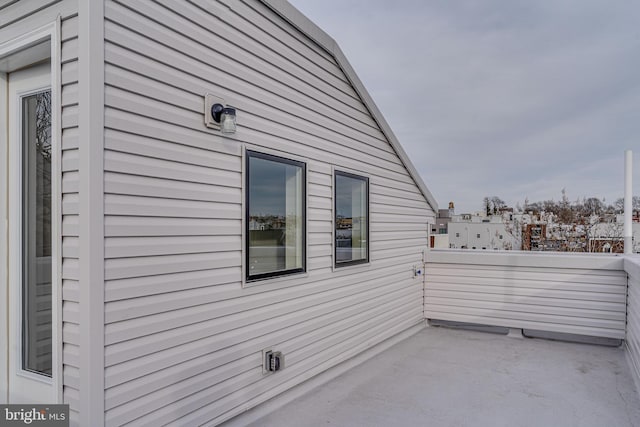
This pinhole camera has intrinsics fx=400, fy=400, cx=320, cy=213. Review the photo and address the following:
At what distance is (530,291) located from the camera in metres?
5.36

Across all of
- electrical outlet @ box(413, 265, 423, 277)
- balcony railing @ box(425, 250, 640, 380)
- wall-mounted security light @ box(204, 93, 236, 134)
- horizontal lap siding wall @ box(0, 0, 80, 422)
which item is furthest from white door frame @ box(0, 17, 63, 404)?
balcony railing @ box(425, 250, 640, 380)

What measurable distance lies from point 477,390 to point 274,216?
7.77ft

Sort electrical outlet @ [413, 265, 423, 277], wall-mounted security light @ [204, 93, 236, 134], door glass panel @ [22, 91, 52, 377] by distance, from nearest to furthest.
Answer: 1. door glass panel @ [22, 91, 52, 377]
2. wall-mounted security light @ [204, 93, 236, 134]
3. electrical outlet @ [413, 265, 423, 277]

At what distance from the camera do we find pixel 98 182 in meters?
1.88

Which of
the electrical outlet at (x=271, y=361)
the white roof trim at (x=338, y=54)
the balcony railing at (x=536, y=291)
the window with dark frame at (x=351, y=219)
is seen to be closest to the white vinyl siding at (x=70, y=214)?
the electrical outlet at (x=271, y=361)

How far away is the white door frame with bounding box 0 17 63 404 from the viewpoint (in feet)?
6.39

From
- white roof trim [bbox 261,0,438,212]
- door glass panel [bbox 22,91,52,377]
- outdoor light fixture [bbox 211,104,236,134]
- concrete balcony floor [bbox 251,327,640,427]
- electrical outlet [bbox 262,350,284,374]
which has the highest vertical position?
white roof trim [bbox 261,0,438,212]

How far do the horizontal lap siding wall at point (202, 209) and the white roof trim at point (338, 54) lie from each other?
88 mm

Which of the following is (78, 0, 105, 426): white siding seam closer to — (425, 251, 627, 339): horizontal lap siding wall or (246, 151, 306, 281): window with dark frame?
(246, 151, 306, 281): window with dark frame

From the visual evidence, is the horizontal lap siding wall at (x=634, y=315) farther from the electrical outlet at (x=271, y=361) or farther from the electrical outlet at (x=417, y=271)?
the electrical outlet at (x=271, y=361)

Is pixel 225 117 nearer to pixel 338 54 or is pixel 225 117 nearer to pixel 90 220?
pixel 90 220

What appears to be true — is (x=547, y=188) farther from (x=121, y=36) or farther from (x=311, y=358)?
(x=121, y=36)

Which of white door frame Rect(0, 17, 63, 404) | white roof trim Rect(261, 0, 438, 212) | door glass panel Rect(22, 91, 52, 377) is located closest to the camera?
white door frame Rect(0, 17, 63, 404)

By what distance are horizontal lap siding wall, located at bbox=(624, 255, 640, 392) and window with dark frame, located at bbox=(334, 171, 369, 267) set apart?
2.67 meters
